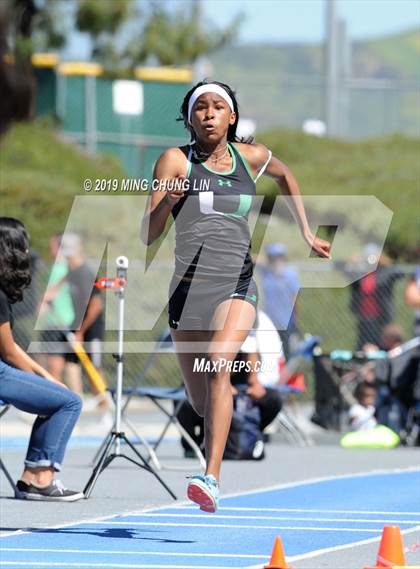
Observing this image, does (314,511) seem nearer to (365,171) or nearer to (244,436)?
(244,436)

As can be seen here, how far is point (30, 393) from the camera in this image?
893 centimetres

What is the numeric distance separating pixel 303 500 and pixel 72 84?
17.9 metres

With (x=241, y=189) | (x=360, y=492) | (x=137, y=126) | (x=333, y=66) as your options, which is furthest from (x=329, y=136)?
(x=241, y=189)

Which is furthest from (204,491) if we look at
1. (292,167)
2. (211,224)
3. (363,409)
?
(292,167)

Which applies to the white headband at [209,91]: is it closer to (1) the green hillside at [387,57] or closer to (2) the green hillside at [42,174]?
(2) the green hillside at [42,174]

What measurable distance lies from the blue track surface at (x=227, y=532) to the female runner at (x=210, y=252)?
0.51 m

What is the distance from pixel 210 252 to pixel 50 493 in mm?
2411

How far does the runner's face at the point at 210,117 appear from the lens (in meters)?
7.79

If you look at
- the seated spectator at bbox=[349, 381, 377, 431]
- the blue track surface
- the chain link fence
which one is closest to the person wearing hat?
the chain link fence

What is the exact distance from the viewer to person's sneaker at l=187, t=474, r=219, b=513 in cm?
736

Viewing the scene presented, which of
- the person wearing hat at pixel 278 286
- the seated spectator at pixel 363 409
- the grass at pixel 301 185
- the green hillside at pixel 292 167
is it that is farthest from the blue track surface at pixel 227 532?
the green hillside at pixel 292 167

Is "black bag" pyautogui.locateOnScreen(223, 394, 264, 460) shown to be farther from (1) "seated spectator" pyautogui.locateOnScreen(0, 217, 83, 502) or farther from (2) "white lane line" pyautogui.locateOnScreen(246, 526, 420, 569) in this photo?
(2) "white lane line" pyautogui.locateOnScreen(246, 526, 420, 569)

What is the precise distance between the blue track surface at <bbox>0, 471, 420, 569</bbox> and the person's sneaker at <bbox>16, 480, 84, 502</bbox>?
2.12 feet

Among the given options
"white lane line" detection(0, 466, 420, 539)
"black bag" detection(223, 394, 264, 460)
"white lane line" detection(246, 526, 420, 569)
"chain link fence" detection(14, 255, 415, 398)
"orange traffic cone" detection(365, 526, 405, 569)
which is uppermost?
"orange traffic cone" detection(365, 526, 405, 569)
